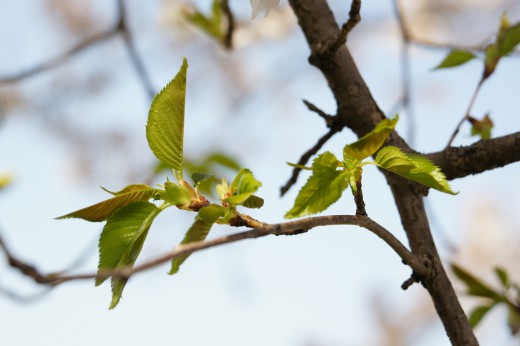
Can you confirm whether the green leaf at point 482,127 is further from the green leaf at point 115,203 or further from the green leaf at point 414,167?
the green leaf at point 115,203

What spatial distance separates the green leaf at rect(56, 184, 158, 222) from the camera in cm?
37

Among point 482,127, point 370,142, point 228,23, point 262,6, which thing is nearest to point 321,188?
point 370,142

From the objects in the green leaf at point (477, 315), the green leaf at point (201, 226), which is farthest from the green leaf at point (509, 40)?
the green leaf at point (201, 226)

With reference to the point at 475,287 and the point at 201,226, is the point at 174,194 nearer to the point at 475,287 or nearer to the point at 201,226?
the point at 201,226

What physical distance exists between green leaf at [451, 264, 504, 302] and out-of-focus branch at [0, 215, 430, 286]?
21 cm

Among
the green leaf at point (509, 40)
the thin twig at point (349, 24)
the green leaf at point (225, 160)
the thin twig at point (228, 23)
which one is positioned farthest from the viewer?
the thin twig at point (228, 23)

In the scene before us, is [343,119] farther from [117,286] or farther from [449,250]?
[449,250]

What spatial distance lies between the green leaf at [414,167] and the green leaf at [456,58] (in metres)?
0.27

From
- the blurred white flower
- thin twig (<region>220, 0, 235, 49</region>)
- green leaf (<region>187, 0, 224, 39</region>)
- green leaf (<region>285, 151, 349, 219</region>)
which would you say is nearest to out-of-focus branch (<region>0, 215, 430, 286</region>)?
green leaf (<region>285, 151, 349, 219</region>)

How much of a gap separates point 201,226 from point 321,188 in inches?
3.1

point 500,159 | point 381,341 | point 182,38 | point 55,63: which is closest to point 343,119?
point 500,159

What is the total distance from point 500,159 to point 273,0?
8.5 inches

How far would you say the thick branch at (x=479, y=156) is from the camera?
468 mm

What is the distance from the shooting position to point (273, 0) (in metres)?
0.44
